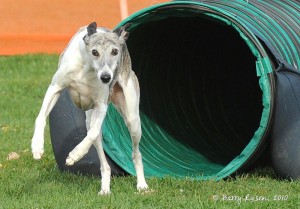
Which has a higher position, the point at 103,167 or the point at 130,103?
the point at 130,103

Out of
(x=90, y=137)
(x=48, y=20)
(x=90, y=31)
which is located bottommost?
(x=48, y=20)

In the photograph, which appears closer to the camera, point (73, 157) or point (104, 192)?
point (73, 157)

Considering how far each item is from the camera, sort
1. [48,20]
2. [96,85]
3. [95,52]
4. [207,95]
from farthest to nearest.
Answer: [48,20], [207,95], [96,85], [95,52]

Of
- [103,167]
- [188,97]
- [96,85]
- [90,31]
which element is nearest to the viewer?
[90,31]

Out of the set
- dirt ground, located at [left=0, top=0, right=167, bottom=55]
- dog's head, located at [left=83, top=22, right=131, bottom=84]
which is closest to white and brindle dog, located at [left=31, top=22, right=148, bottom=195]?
dog's head, located at [left=83, top=22, right=131, bottom=84]

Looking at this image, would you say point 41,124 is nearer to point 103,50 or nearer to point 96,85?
point 96,85

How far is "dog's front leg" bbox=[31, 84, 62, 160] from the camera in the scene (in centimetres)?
656

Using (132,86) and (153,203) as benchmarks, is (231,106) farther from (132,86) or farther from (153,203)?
(153,203)

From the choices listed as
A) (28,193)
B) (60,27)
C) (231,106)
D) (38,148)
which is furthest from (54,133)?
(60,27)

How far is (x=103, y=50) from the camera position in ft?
22.0

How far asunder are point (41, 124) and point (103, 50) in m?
Answer: 0.75

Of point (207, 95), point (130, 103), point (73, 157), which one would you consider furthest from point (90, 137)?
point (207, 95)

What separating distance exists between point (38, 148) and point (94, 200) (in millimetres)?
594

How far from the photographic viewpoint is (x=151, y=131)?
907cm
